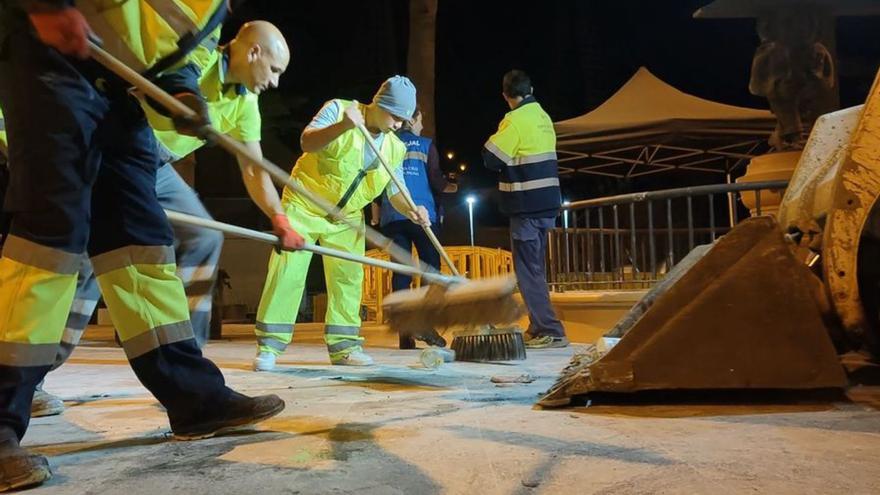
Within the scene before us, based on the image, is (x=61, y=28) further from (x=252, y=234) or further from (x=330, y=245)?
(x=330, y=245)

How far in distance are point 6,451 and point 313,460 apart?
2.39ft

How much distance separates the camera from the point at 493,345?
456cm

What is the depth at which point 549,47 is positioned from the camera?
68.8 ft

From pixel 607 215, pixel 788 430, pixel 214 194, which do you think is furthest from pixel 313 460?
pixel 214 194

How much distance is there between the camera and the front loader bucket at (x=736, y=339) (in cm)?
254

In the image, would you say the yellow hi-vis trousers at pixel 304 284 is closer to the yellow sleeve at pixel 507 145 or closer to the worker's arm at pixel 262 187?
the worker's arm at pixel 262 187

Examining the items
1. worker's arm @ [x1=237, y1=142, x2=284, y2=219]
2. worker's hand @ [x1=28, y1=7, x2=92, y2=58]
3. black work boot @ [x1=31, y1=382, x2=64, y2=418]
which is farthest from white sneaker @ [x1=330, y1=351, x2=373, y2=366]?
worker's hand @ [x1=28, y1=7, x2=92, y2=58]

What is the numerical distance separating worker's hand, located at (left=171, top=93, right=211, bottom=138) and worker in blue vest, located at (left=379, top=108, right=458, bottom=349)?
357 centimetres

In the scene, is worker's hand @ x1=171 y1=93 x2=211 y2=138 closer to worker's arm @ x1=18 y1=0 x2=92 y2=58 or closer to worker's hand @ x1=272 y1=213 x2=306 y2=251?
worker's arm @ x1=18 y1=0 x2=92 y2=58

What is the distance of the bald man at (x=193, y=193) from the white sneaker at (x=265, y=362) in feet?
3.60

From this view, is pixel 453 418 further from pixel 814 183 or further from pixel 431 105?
pixel 431 105

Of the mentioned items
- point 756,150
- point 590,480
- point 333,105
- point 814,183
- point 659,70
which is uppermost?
point 659,70

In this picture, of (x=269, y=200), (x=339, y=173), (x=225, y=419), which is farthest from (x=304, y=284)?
(x=225, y=419)

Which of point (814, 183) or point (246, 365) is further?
point (246, 365)
